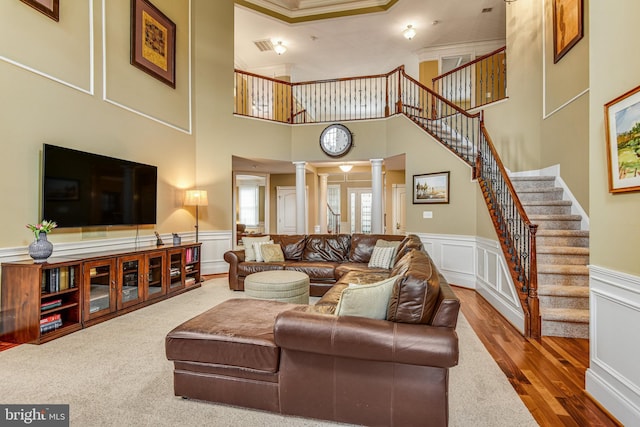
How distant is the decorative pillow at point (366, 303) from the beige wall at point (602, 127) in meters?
1.33

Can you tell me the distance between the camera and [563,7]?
14.5 feet

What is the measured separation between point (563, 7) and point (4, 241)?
7.19 m

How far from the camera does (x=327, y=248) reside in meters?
5.33

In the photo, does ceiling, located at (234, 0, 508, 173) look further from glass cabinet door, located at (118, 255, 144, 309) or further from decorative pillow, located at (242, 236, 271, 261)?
glass cabinet door, located at (118, 255, 144, 309)

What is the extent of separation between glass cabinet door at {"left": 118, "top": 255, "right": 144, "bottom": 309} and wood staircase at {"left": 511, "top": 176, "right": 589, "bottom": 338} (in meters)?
4.53

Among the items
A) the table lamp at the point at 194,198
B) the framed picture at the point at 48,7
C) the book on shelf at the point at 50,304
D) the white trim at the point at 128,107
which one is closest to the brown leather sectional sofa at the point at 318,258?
the table lamp at the point at 194,198

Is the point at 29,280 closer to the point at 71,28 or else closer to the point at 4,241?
the point at 4,241

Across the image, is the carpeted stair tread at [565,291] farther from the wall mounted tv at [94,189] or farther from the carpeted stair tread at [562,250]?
the wall mounted tv at [94,189]

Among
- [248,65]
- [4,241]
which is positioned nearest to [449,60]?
[248,65]

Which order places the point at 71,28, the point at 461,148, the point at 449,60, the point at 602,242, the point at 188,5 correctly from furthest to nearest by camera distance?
the point at 449,60
the point at 461,148
the point at 188,5
the point at 71,28
the point at 602,242

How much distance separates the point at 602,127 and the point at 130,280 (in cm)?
472

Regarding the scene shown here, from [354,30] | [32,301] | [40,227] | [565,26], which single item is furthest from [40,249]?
[354,30]

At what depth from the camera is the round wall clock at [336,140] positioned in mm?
6918

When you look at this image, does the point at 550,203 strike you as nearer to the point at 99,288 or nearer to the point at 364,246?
the point at 364,246
